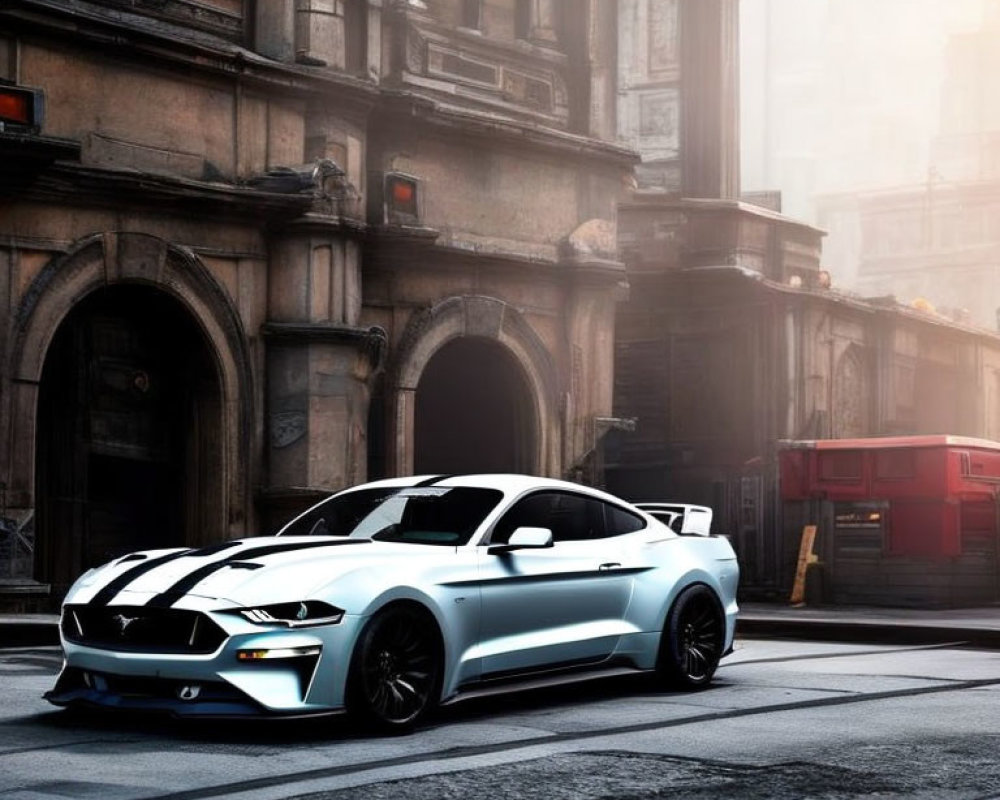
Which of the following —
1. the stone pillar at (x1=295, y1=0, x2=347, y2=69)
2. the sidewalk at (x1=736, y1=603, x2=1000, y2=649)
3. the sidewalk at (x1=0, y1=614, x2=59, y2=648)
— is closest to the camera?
the sidewalk at (x1=0, y1=614, x2=59, y2=648)

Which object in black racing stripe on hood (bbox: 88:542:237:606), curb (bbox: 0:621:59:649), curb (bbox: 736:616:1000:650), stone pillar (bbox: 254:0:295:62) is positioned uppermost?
stone pillar (bbox: 254:0:295:62)

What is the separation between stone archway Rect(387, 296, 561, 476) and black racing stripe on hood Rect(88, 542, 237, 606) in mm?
11076

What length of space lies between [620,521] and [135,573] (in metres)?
3.24

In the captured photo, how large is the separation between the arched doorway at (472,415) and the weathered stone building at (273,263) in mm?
32

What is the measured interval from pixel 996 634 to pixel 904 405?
16.9 metres

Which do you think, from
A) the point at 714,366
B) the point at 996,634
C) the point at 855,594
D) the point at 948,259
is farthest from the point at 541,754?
the point at 948,259

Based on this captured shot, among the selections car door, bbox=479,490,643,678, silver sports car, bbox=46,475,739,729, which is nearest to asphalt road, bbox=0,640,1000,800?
silver sports car, bbox=46,475,739,729

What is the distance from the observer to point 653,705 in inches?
424

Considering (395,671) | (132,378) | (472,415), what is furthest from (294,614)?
(472,415)

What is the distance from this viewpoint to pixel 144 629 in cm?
913

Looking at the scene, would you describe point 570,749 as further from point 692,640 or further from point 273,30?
point 273,30

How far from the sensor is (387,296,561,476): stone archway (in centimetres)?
2098

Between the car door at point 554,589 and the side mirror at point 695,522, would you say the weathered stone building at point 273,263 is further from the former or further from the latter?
the car door at point 554,589

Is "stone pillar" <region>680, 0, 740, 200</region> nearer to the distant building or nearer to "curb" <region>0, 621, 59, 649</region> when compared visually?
"curb" <region>0, 621, 59, 649</region>
